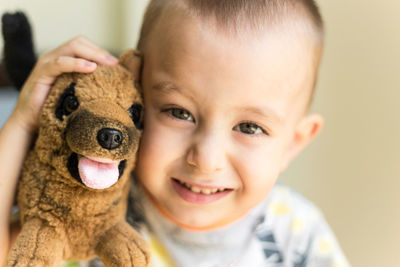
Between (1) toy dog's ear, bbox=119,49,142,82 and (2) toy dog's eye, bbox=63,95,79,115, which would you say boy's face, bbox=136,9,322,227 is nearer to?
(1) toy dog's ear, bbox=119,49,142,82

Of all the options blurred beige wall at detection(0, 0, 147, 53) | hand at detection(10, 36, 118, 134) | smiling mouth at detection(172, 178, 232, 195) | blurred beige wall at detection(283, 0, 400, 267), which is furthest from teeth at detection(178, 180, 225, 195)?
blurred beige wall at detection(0, 0, 147, 53)

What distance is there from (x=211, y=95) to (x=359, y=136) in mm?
552

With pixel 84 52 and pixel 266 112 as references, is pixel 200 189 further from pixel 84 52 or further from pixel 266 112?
pixel 84 52

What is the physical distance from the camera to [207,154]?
0.61m

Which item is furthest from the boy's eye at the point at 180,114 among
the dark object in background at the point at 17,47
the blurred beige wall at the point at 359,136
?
the blurred beige wall at the point at 359,136

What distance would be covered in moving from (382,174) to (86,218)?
674 millimetres

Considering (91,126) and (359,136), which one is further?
(359,136)

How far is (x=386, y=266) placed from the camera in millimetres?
946

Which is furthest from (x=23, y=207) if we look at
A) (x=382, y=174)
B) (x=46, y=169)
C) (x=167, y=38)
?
(x=382, y=174)

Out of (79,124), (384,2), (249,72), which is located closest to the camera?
(79,124)

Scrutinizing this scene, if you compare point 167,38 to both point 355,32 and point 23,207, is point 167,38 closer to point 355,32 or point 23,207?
point 23,207

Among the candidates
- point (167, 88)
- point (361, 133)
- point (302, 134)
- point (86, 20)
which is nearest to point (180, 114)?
point (167, 88)

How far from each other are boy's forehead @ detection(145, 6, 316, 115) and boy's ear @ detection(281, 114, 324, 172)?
17cm

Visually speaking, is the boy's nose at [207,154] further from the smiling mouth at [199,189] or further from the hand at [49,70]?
the hand at [49,70]
